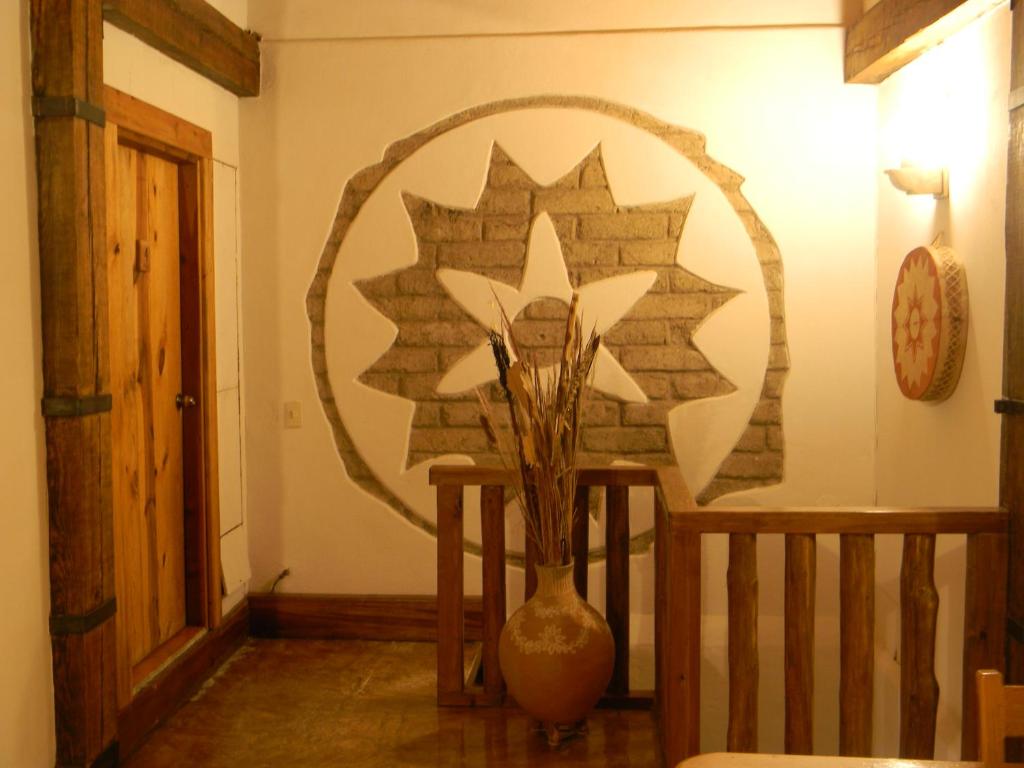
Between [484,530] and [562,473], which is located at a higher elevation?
[562,473]

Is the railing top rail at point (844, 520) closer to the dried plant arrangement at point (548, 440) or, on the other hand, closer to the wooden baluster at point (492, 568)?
the dried plant arrangement at point (548, 440)

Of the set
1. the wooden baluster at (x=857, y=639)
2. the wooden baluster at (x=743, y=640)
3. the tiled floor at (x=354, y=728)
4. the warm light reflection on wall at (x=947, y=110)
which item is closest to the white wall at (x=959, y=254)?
the warm light reflection on wall at (x=947, y=110)

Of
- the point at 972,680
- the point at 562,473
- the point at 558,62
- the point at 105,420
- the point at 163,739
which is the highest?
the point at 558,62

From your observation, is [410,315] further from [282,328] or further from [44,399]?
[44,399]

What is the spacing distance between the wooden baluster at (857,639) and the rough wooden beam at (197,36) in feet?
8.49

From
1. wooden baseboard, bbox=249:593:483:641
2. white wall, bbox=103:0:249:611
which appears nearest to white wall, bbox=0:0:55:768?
white wall, bbox=103:0:249:611

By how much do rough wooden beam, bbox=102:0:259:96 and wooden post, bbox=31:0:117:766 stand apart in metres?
0.32

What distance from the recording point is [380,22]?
13.4 feet

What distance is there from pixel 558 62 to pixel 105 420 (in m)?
2.29

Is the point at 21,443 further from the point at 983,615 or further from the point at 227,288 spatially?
the point at 983,615

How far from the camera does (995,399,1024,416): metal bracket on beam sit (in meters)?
2.59

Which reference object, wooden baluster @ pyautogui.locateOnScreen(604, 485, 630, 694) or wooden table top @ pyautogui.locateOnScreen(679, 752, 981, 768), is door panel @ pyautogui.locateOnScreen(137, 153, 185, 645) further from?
wooden table top @ pyautogui.locateOnScreen(679, 752, 981, 768)

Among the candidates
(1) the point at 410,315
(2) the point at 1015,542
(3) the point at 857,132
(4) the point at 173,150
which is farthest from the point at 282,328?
(2) the point at 1015,542

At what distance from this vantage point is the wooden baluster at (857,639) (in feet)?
8.68
